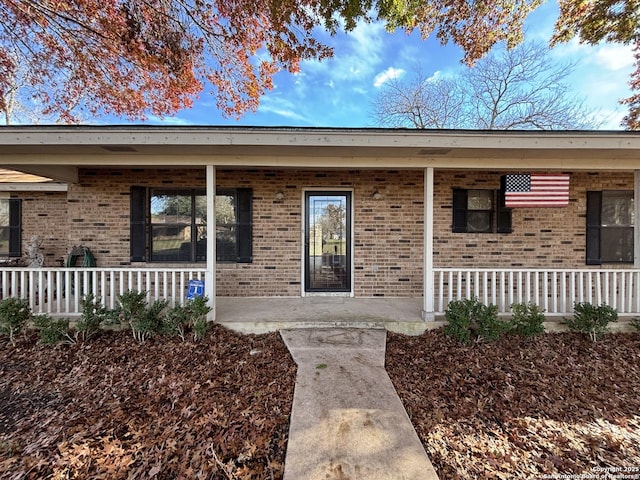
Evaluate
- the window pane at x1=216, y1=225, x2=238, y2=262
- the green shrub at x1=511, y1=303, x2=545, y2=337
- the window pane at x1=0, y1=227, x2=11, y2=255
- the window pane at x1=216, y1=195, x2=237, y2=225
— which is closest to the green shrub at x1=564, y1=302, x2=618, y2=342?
the green shrub at x1=511, y1=303, x2=545, y2=337

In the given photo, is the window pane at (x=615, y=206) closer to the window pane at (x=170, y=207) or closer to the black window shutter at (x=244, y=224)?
the black window shutter at (x=244, y=224)

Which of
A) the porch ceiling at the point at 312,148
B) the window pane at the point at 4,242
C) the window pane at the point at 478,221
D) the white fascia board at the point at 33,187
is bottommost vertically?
the window pane at the point at 4,242

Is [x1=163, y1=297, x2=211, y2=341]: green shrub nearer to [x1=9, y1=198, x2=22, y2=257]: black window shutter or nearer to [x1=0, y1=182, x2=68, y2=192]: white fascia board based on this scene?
[x1=0, y1=182, x2=68, y2=192]: white fascia board

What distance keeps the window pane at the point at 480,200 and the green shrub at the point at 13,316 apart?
24.0ft

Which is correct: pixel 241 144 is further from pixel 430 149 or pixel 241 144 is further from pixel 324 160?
pixel 430 149

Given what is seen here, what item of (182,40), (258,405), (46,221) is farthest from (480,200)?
(46,221)

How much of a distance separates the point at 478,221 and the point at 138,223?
6.58 metres

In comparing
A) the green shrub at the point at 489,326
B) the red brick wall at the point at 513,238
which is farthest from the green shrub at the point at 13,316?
the red brick wall at the point at 513,238

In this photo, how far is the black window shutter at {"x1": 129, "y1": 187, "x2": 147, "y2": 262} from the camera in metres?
5.66

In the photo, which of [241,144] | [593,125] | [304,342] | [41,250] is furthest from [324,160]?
[593,125]

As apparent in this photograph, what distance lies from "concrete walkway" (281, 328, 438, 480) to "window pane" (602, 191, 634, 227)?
5.45 metres

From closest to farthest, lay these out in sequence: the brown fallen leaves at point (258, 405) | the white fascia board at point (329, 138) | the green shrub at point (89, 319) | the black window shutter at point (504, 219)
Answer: the brown fallen leaves at point (258, 405)
the white fascia board at point (329, 138)
the green shrub at point (89, 319)
the black window shutter at point (504, 219)

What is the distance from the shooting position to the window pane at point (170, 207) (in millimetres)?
5762

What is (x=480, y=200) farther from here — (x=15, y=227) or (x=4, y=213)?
(x=4, y=213)
